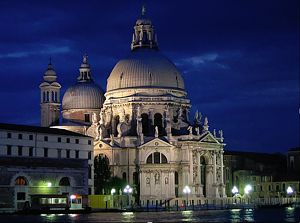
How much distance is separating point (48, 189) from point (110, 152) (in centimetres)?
3014

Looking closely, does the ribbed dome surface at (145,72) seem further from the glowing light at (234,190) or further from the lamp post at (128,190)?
the lamp post at (128,190)

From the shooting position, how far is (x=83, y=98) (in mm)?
138375

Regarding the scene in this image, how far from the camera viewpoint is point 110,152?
122000 mm

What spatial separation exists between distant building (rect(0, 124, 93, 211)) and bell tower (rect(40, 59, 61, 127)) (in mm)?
34457

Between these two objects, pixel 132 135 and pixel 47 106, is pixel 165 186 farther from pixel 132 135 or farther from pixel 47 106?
pixel 47 106

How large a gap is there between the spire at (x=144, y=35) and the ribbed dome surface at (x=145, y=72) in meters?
1.51

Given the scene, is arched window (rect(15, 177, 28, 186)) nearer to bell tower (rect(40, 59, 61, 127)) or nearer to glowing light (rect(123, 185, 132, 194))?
glowing light (rect(123, 185, 132, 194))

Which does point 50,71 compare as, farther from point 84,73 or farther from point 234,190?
point 234,190

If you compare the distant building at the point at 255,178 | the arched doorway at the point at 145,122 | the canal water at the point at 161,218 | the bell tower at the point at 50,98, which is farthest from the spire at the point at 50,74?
the canal water at the point at 161,218

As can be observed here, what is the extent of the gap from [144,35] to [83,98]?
49.9 ft

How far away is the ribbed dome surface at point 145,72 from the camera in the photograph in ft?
421

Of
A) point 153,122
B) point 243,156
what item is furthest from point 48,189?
point 243,156

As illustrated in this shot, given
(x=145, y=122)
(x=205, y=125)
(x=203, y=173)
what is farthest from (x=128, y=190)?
(x=205, y=125)

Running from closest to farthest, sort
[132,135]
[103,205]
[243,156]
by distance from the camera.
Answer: [103,205] < [132,135] < [243,156]
